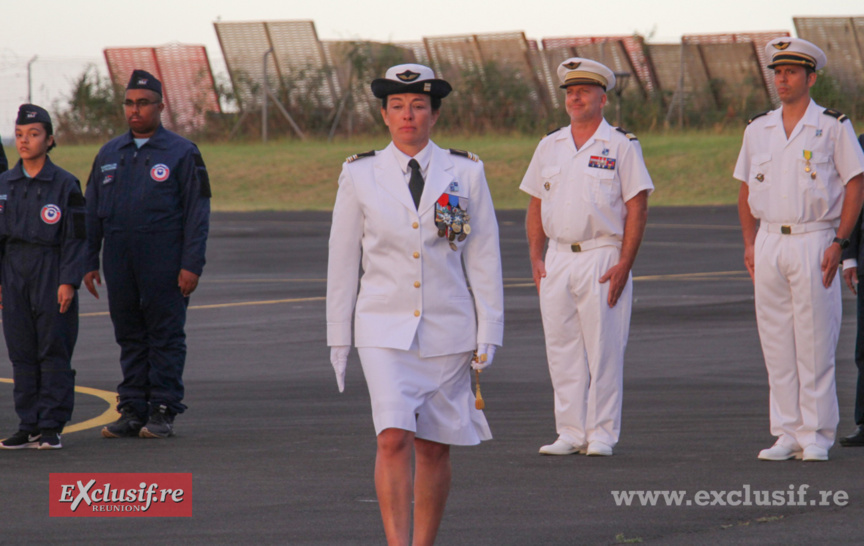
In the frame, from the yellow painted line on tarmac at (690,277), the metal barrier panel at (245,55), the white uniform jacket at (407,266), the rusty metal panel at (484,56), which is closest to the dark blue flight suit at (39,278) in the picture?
the white uniform jacket at (407,266)

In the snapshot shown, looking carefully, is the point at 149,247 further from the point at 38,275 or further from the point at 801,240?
the point at 801,240

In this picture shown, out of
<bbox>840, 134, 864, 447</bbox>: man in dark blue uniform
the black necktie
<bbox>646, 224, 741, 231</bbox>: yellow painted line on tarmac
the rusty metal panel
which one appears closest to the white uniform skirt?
the black necktie

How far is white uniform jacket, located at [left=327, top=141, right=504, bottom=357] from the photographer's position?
5.82m

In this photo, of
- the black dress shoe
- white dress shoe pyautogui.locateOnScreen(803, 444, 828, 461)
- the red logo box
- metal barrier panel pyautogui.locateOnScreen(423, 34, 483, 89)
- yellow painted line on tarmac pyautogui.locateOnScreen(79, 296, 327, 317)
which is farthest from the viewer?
metal barrier panel pyautogui.locateOnScreen(423, 34, 483, 89)

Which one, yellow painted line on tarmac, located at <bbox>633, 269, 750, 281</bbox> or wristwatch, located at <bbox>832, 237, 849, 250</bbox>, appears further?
yellow painted line on tarmac, located at <bbox>633, 269, 750, 281</bbox>

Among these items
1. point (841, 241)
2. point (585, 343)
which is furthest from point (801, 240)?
point (585, 343)

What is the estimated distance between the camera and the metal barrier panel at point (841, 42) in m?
42.3

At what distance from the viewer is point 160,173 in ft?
29.3

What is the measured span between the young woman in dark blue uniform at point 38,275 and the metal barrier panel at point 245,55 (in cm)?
3676

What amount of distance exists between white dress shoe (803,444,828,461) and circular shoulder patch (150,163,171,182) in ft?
14.0

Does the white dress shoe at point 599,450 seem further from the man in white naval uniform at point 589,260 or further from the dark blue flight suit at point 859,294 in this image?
the dark blue flight suit at point 859,294

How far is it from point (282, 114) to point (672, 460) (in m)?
37.7

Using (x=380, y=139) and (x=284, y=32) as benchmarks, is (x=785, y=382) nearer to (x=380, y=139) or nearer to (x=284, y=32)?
(x=380, y=139)

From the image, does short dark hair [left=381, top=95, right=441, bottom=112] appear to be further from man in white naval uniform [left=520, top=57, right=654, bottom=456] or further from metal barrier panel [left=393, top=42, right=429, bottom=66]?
metal barrier panel [left=393, top=42, right=429, bottom=66]
